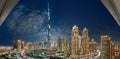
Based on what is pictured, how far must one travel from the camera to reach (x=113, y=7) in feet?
38.7

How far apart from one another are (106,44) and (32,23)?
2.67 m

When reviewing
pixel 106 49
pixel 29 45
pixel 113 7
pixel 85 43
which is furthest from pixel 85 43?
pixel 29 45

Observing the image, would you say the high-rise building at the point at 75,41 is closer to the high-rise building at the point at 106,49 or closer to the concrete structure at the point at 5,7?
the high-rise building at the point at 106,49

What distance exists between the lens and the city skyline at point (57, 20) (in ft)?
38.7

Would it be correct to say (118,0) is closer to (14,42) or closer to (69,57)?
(69,57)

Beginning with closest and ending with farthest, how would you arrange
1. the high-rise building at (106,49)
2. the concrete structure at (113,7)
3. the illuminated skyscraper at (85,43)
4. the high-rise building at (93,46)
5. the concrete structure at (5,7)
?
the high-rise building at (106,49) < the high-rise building at (93,46) < the illuminated skyscraper at (85,43) < the concrete structure at (113,7) < the concrete structure at (5,7)

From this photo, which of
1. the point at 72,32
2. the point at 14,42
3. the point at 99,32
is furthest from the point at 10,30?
the point at 99,32

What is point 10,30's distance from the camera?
1223cm

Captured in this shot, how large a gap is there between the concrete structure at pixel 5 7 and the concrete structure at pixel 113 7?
9.40 ft

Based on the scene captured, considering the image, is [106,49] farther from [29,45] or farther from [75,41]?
[29,45]

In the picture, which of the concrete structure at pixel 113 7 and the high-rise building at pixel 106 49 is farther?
the concrete structure at pixel 113 7

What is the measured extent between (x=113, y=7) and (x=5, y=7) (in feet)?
11.3

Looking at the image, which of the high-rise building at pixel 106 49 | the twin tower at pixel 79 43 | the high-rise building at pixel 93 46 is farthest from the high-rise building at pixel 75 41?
the high-rise building at pixel 106 49

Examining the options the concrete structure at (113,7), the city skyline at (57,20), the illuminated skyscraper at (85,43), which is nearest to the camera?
the illuminated skyscraper at (85,43)
